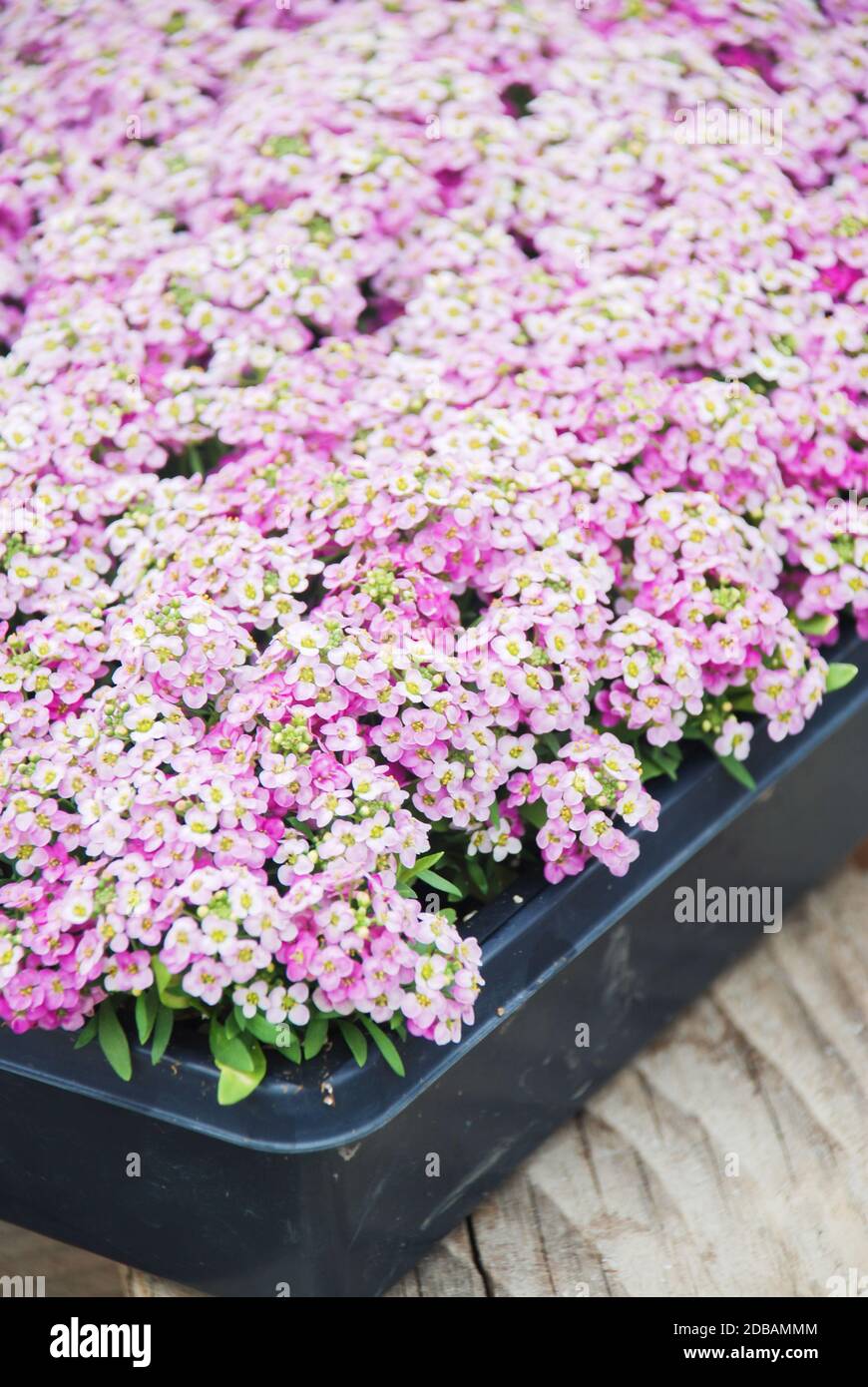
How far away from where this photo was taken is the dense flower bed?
60.1 inches

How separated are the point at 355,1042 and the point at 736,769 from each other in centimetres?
59

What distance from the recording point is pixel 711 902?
6.40 feet

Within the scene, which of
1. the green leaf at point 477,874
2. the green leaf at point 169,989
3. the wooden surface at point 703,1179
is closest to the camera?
the green leaf at point 169,989

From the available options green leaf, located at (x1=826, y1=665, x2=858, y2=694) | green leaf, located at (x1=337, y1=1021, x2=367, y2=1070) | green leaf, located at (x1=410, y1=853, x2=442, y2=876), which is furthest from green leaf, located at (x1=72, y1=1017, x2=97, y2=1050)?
green leaf, located at (x1=826, y1=665, x2=858, y2=694)

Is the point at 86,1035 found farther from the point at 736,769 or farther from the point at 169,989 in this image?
the point at 736,769

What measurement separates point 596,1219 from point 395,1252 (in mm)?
289

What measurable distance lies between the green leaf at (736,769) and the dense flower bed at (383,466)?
0.03ft

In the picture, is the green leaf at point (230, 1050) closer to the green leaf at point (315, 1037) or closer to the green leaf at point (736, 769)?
the green leaf at point (315, 1037)

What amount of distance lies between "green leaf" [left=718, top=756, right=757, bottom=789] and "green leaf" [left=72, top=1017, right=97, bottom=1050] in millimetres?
770

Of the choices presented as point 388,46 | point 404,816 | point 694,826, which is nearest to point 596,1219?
point 694,826

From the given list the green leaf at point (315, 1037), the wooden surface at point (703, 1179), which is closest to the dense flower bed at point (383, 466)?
the green leaf at point (315, 1037)

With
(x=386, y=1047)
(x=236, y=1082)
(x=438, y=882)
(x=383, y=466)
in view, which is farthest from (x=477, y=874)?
(x=383, y=466)

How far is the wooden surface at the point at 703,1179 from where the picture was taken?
1.82 meters
